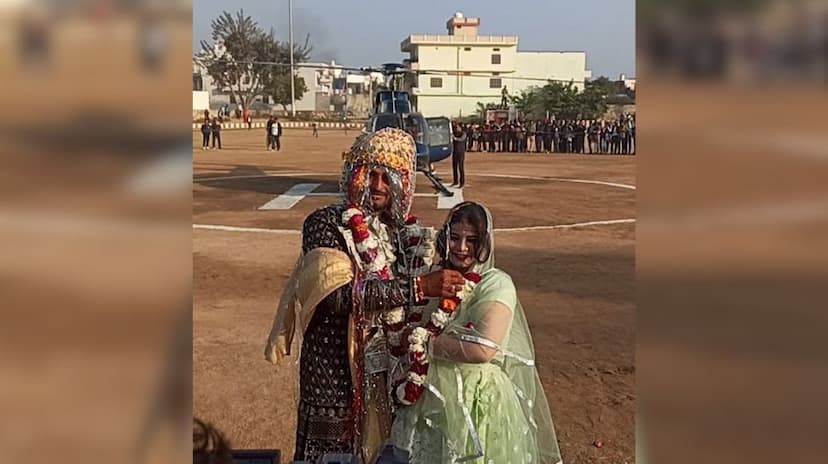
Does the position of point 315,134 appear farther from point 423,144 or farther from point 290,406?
point 290,406

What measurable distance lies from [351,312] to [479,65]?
54276 millimetres

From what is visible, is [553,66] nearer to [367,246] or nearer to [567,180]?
[567,180]

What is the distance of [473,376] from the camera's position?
7.68 feet

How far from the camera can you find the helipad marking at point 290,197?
41.8 ft

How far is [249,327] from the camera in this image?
602 cm

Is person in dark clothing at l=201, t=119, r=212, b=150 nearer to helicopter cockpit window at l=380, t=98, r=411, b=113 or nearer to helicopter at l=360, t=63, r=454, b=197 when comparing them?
helicopter at l=360, t=63, r=454, b=197

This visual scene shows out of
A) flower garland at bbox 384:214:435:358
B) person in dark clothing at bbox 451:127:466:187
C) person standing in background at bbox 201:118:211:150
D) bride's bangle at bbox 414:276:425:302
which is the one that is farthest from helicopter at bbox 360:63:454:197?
bride's bangle at bbox 414:276:425:302

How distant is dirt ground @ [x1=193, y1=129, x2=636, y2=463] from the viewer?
429 centimetres

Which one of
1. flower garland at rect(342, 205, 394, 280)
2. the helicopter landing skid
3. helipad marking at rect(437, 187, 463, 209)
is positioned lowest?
helipad marking at rect(437, 187, 463, 209)

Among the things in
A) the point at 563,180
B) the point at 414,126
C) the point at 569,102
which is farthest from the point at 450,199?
the point at 569,102

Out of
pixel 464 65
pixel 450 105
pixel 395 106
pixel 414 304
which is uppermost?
pixel 464 65

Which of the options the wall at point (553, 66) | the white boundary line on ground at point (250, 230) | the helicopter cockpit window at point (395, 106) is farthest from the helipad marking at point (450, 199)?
the wall at point (553, 66)
